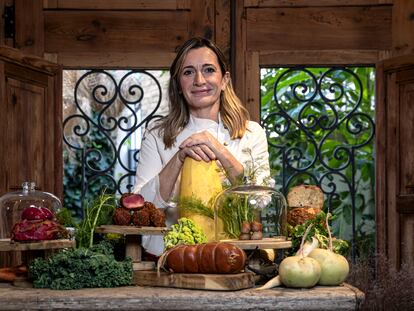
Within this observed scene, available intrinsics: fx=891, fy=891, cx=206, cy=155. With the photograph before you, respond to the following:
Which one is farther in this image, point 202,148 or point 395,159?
point 395,159

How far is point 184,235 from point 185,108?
105 centimetres

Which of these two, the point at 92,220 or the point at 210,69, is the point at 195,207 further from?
the point at 210,69

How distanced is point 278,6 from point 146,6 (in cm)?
90

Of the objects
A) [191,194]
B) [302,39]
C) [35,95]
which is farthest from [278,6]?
[191,194]

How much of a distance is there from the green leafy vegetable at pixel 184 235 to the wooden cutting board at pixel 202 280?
0.59 ft

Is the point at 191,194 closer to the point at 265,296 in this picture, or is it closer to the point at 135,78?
the point at 265,296

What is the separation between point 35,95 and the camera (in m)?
5.91

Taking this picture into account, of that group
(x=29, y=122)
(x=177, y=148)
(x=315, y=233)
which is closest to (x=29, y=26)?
(x=29, y=122)

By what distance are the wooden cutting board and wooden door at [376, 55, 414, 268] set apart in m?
3.33

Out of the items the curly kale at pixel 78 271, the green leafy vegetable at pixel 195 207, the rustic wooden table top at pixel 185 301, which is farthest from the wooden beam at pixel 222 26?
the rustic wooden table top at pixel 185 301

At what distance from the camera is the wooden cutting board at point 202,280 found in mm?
2648

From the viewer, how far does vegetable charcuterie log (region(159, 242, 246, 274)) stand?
270cm

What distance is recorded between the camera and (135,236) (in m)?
3.05

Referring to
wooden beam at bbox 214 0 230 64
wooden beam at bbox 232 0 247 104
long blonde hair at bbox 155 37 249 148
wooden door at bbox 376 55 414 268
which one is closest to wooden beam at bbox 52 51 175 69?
wooden beam at bbox 214 0 230 64
